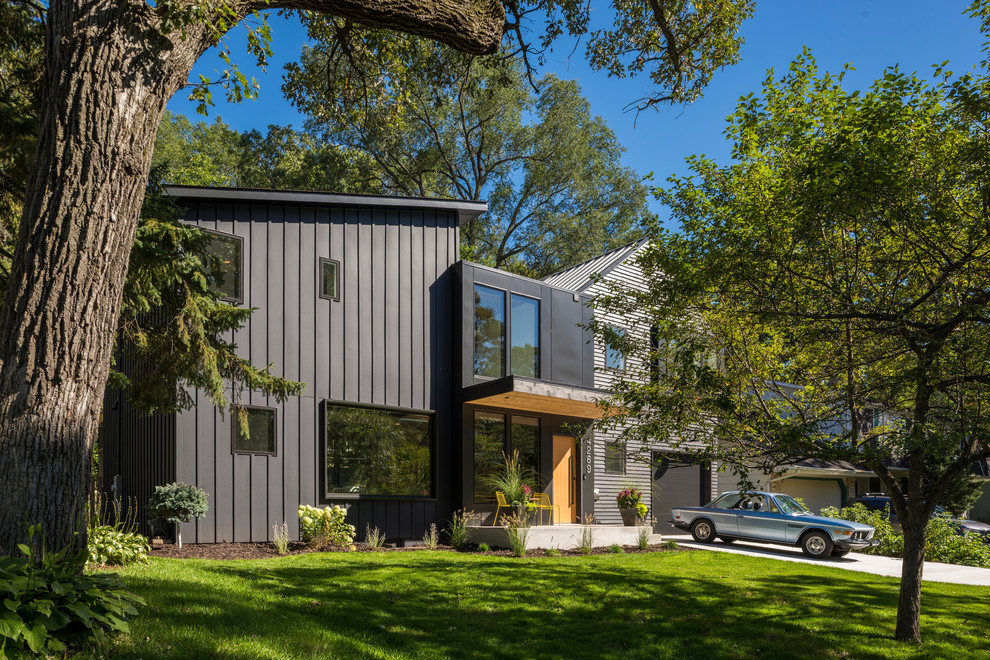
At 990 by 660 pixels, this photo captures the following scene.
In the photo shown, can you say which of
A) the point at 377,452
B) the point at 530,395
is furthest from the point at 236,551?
the point at 530,395

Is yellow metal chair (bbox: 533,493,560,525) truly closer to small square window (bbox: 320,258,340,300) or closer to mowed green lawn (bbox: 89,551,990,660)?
mowed green lawn (bbox: 89,551,990,660)

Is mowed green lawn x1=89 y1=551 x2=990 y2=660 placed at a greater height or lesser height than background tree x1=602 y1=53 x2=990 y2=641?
lesser

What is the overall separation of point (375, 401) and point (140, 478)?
13.6 feet

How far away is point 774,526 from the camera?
16125 mm

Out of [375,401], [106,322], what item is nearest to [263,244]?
[375,401]

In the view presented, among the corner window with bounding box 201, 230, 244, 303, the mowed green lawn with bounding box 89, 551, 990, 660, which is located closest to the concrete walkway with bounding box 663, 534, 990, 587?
the mowed green lawn with bounding box 89, 551, 990, 660

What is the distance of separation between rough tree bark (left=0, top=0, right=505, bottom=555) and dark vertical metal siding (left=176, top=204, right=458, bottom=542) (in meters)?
7.36

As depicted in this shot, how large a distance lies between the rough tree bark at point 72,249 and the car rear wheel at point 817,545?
14598mm

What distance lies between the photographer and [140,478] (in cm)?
1292

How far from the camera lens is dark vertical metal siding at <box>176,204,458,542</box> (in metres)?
11.7

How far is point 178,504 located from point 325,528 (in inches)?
90.1

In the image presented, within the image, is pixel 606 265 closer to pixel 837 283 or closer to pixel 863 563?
pixel 863 563

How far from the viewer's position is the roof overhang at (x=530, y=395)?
1358 cm

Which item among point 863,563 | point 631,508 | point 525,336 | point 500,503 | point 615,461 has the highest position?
point 525,336
